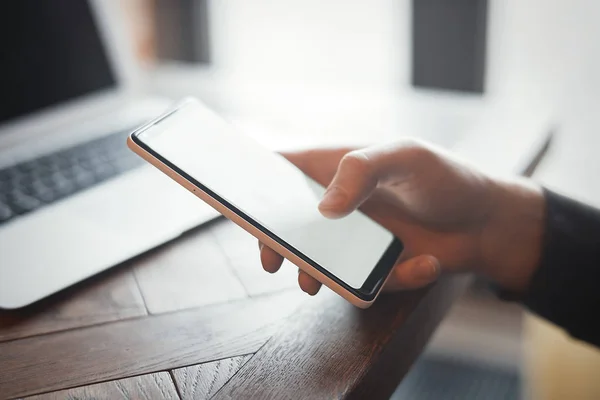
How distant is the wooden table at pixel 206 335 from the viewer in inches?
14.9

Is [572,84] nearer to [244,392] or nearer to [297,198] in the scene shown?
[297,198]

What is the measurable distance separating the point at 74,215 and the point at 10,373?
190mm

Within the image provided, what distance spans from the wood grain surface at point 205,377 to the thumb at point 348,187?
113 millimetres

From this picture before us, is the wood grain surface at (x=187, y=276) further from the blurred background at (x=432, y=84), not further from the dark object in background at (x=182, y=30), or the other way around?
the dark object in background at (x=182, y=30)

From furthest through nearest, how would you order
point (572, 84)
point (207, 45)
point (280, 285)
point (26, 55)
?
point (207, 45), point (572, 84), point (26, 55), point (280, 285)

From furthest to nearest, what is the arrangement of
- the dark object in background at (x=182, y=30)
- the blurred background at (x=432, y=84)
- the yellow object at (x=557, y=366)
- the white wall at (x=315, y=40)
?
the dark object in background at (x=182, y=30)
the white wall at (x=315, y=40)
the yellow object at (x=557, y=366)
the blurred background at (x=432, y=84)

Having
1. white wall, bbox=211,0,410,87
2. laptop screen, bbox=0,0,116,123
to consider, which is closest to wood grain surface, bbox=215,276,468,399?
laptop screen, bbox=0,0,116,123

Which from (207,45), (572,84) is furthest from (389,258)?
(207,45)

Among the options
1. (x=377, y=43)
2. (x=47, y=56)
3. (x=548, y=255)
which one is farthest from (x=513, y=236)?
(x=377, y=43)

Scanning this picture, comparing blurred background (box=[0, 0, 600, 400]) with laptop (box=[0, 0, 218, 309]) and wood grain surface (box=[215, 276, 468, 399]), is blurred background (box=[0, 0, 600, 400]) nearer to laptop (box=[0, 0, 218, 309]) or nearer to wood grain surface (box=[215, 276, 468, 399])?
laptop (box=[0, 0, 218, 309])

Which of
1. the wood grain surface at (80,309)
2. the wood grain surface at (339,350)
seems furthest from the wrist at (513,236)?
the wood grain surface at (80,309)

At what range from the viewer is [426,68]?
115 cm

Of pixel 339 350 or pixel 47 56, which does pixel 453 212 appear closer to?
pixel 339 350

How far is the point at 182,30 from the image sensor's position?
1438mm
